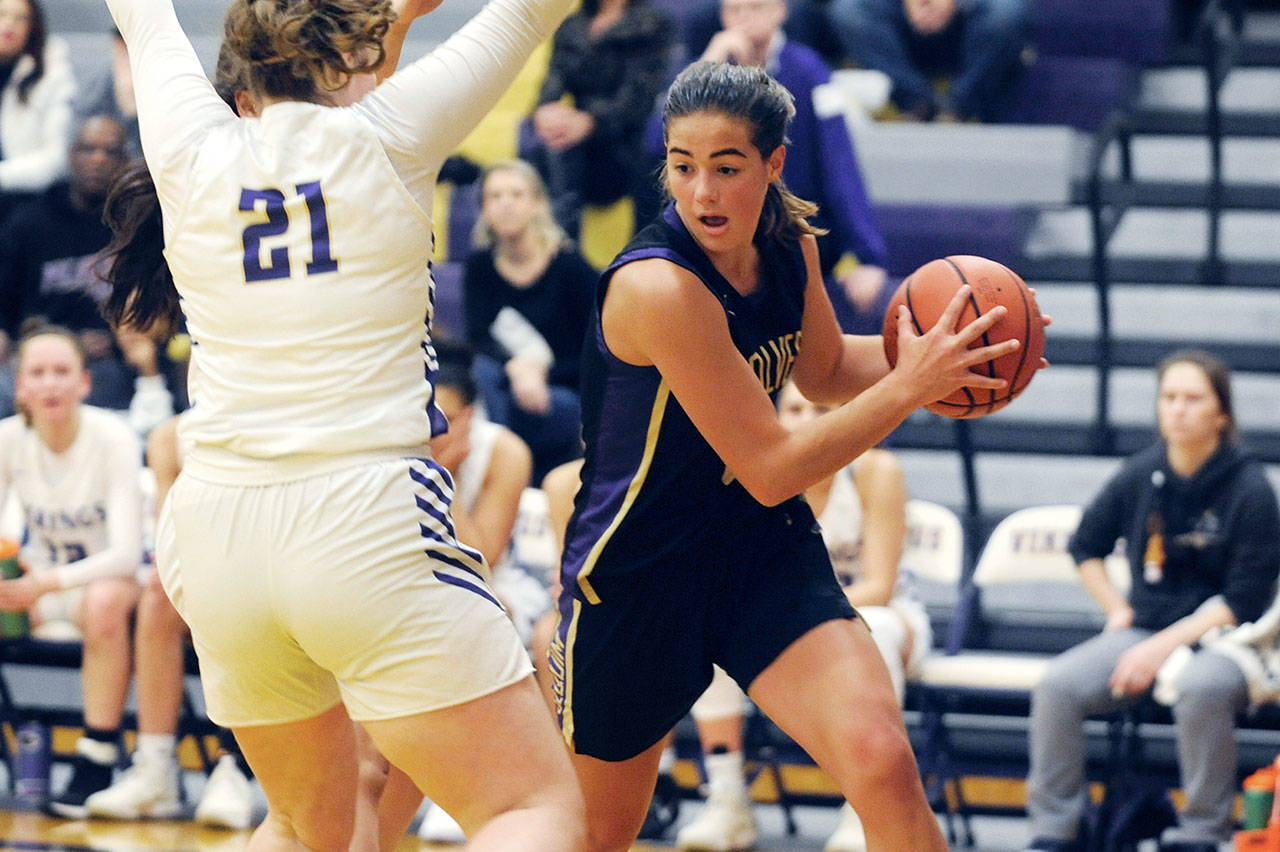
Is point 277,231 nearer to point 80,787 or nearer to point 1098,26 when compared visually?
point 80,787

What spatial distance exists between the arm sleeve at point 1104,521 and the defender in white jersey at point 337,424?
3.23 meters

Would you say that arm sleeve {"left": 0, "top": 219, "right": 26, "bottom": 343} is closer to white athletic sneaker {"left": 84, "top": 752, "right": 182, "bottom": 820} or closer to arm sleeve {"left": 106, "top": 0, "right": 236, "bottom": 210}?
white athletic sneaker {"left": 84, "top": 752, "right": 182, "bottom": 820}

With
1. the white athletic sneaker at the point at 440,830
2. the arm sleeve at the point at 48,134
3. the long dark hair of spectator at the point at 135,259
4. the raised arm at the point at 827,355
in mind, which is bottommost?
the white athletic sneaker at the point at 440,830

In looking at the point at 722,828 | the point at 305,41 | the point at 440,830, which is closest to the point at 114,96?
the point at 440,830

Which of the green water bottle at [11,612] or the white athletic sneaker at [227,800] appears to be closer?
the white athletic sneaker at [227,800]

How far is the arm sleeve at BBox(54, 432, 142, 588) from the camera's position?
5961mm

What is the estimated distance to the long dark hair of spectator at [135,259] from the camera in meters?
3.12

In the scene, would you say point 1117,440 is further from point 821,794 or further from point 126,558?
point 126,558

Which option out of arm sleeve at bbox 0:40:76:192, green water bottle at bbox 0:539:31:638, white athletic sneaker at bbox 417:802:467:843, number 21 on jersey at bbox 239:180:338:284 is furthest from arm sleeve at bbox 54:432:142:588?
number 21 on jersey at bbox 239:180:338:284

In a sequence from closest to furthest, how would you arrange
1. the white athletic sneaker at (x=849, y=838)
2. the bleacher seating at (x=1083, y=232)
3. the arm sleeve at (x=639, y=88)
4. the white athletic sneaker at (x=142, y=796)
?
the white athletic sneaker at (x=849, y=838) → the white athletic sneaker at (x=142, y=796) → the arm sleeve at (x=639, y=88) → the bleacher seating at (x=1083, y=232)

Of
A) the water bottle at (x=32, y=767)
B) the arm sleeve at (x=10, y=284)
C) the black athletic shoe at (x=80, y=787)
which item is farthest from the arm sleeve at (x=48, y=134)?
the black athletic shoe at (x=80, y=787)

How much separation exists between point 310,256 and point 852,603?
279cm

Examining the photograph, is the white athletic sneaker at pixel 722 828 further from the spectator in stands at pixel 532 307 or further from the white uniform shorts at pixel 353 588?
the white uniform shorts at pixel 353 588

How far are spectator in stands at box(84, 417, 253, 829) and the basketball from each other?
3.10m
